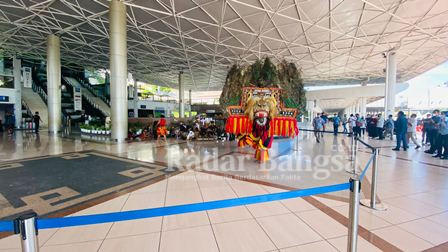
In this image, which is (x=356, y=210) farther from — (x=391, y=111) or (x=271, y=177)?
(x=391, y=111)

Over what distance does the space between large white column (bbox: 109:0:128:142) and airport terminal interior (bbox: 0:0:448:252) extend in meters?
0.05

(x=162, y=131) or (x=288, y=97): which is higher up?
(x=288, y=97)

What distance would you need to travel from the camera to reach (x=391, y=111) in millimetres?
14102

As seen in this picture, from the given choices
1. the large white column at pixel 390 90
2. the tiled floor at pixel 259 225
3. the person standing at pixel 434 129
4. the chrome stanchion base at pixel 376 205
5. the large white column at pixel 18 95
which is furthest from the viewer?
the large white column at pixel 18 95

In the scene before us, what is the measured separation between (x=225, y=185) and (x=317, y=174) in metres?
2.52

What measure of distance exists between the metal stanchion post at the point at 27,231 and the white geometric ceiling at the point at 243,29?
12270mm

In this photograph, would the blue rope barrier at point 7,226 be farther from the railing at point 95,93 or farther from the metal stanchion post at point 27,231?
the railing at point 95,93

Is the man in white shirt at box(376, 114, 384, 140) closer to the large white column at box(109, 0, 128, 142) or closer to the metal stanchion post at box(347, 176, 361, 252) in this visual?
the metal stanchion post at box(347, 176, 361, 252)

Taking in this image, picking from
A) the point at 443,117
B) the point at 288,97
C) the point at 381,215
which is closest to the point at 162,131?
the point at 288,97

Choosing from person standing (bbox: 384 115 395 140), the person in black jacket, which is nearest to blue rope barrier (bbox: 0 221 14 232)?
the person in black jacket

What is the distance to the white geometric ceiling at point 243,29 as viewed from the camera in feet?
37.1

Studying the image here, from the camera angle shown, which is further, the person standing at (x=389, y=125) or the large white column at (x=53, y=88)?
the large white column at (x=53, y=88)

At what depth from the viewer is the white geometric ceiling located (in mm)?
11312

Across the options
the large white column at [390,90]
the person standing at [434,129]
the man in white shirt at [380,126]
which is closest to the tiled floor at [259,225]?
the person standing at [434,129]
